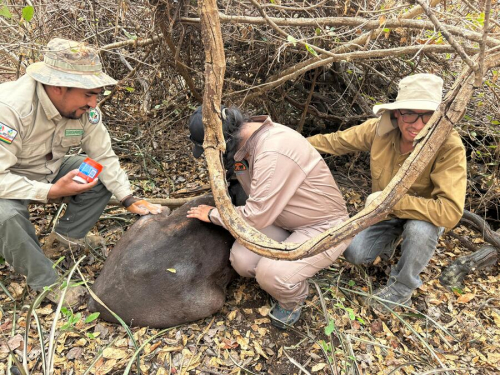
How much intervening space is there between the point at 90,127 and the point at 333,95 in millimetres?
2810

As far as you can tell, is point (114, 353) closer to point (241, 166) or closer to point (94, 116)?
point (241, 166)

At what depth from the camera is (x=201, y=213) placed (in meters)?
3.04

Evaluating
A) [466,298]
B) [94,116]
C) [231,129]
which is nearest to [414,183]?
[466,298]

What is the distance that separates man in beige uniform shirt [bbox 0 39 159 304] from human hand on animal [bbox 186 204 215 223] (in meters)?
0.86

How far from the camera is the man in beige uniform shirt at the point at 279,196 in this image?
2.63m

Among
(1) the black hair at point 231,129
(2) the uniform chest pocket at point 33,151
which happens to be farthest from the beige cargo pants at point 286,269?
(2) the uniform chest pocket at point 33,151

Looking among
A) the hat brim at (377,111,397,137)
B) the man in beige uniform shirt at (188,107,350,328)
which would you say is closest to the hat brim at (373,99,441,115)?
the hat brim at (377,111,397,137)

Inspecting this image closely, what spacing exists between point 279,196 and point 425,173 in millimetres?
1228

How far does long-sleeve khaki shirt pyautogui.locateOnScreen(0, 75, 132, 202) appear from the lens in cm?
270

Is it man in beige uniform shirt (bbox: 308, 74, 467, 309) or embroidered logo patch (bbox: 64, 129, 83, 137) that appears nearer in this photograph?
man in beige uniform shirt (bbox: 308, 74, 467, 309)

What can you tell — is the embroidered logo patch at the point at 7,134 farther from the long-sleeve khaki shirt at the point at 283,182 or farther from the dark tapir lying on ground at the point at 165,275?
the long-sleeve khaki shirt at the point at 283,182

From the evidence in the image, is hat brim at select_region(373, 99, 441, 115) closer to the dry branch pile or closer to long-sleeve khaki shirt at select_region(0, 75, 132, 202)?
the dry branch pile

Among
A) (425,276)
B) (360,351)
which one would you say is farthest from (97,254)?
(425,276)

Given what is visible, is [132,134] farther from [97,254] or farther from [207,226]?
[207,226]
